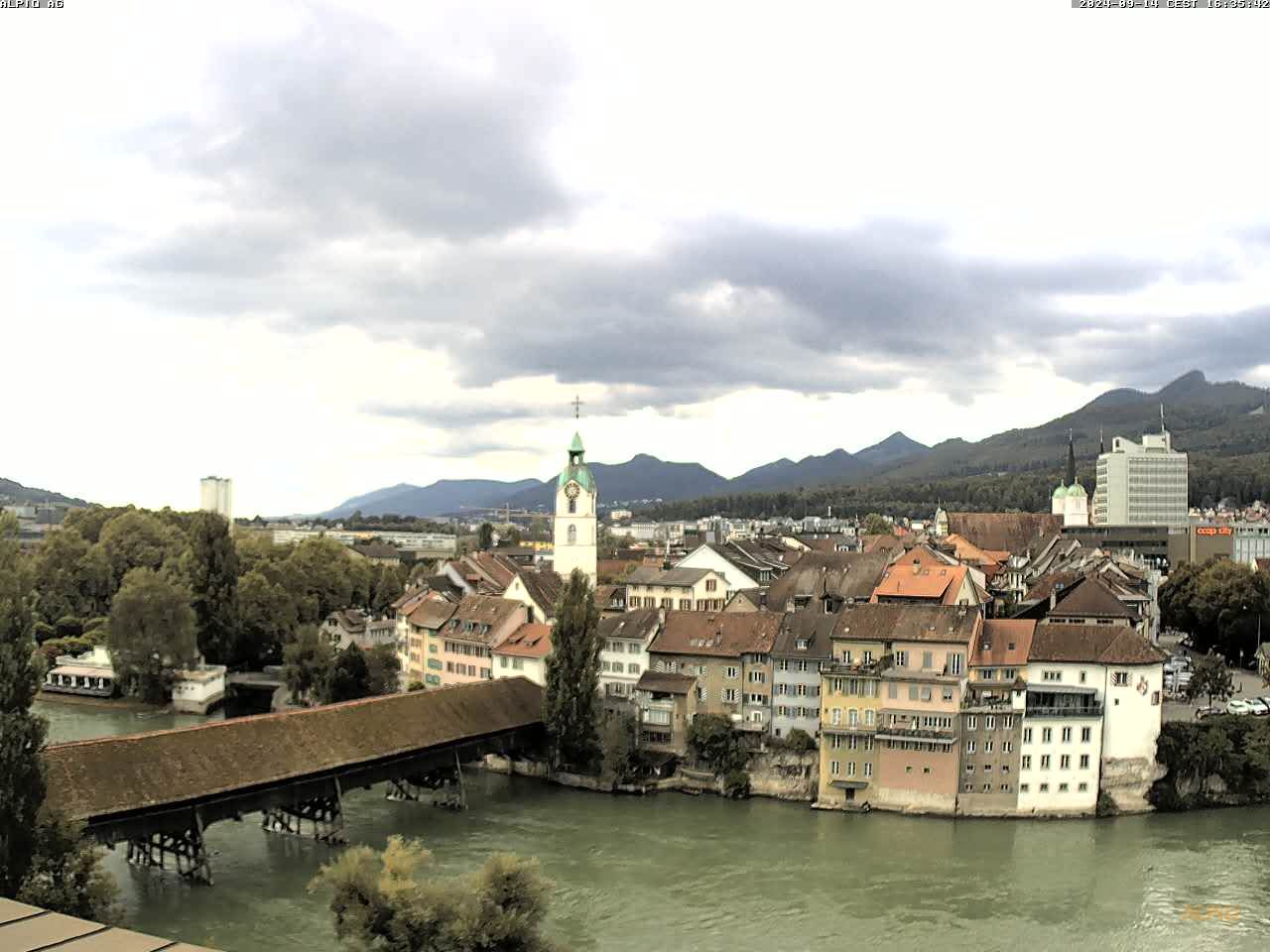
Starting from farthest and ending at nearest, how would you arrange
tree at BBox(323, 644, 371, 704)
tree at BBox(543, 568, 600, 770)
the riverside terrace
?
tree at BBox(323, 644, 371, 704)
tree at BBox(543, 568, 600, 770)
the riverside terrace

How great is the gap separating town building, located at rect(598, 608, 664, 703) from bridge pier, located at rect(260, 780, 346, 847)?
1331 centimetres

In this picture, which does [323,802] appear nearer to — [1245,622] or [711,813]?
[711,813]

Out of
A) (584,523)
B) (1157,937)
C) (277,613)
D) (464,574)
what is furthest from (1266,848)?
(277,613)

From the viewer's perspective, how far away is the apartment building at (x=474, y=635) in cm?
5138

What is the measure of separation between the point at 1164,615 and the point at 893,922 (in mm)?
51055

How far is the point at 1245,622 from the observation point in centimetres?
5825

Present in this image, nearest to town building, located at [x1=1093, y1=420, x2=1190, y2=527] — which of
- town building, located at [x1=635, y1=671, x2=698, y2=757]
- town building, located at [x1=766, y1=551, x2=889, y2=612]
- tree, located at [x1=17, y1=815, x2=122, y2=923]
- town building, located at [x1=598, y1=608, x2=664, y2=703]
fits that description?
town building, located at [x1=766, y1=551, x2=889, y2=612]

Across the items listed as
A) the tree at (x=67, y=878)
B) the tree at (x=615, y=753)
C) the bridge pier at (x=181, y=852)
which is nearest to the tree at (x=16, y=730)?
the tree at (x=67, y=878)

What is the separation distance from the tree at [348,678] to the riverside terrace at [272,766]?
44.3 ft

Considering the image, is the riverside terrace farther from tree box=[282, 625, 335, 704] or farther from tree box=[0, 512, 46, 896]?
tree box=[282, 625, 335, 704]

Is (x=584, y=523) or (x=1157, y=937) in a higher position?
(x=584, y=523)

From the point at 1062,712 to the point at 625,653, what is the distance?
16.6 m

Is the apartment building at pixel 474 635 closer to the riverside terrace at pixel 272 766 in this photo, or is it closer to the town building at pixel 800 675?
the riverside terrace at pixel 272 766

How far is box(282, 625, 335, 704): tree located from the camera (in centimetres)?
5509
